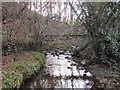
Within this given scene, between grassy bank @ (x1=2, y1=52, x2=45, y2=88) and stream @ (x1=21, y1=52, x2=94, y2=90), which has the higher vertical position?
grassy bank @ (x1=2, y1=52, x2=45, y2=88)

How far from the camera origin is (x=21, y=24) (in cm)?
1019

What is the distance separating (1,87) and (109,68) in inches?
237

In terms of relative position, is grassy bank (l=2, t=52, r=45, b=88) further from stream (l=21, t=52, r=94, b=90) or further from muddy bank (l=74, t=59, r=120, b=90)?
muddy bank (l=74, t=59, r=120, b=90)

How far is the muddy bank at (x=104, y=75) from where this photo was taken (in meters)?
7.12

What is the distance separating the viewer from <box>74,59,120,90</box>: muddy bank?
7119 millimetres

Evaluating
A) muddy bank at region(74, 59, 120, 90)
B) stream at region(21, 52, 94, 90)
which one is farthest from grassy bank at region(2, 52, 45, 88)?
muddy bank at region(74, 59, 120, 90)

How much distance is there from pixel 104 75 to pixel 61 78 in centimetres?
216

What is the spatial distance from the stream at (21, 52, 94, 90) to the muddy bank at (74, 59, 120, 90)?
0.34 m

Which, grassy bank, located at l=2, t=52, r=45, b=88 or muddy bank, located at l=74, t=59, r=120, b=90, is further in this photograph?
muddy bank, located at l=74, t=59, r=120, b=90

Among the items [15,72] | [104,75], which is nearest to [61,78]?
[104,75]

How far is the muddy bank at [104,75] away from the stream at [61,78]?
1.13 ft

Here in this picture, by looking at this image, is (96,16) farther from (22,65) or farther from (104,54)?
(22,65)

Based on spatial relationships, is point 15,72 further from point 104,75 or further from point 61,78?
point 104,75

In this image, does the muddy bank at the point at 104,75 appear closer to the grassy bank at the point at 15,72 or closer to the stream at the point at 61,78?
the stream at the point at 61,78
